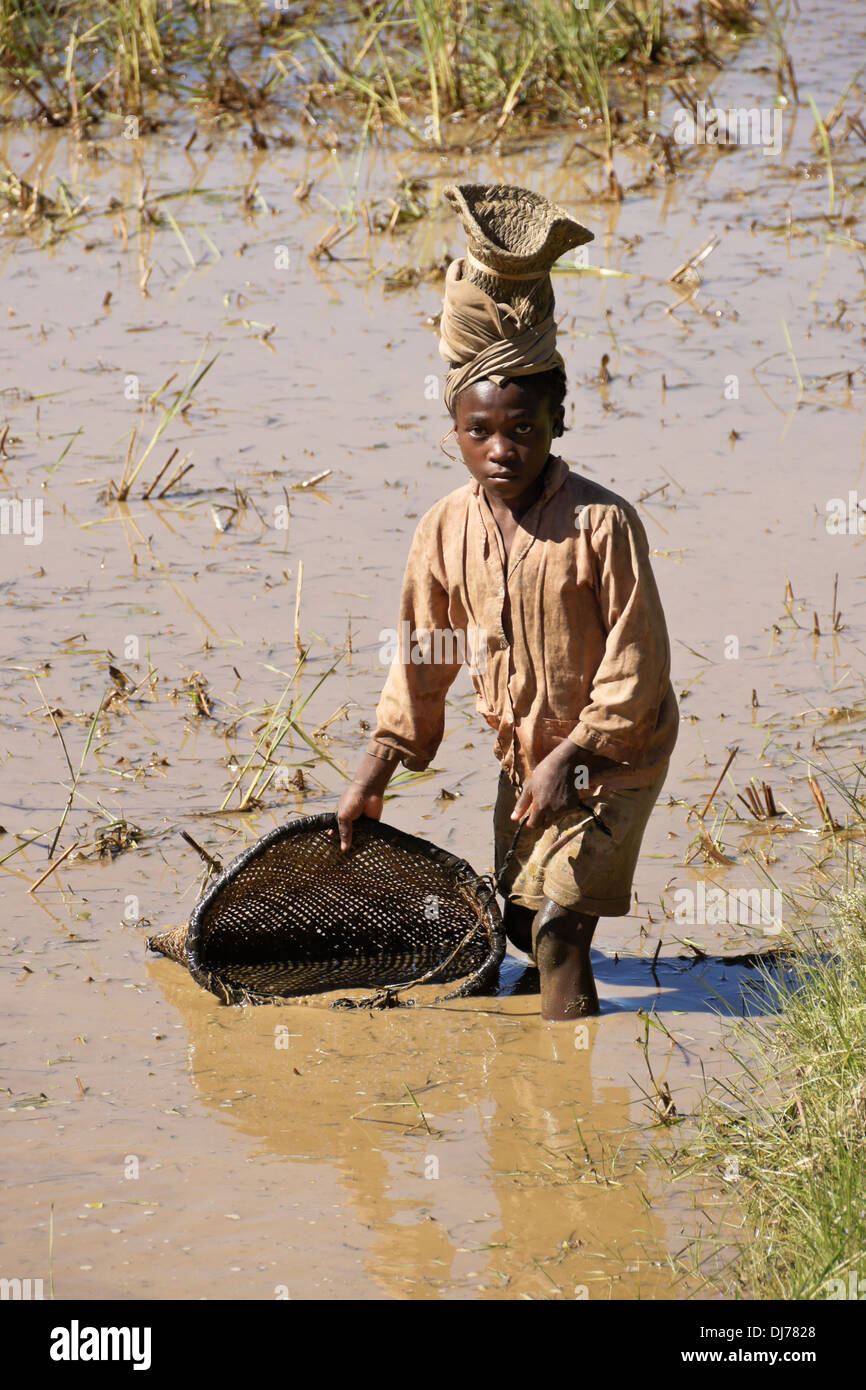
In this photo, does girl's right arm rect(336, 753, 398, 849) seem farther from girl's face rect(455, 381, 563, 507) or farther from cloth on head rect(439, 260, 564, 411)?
cloth on head rect(439, 260, 564, 411)

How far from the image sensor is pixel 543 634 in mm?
3049

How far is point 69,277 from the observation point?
751cm

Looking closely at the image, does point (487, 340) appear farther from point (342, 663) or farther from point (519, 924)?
point (342, 663)

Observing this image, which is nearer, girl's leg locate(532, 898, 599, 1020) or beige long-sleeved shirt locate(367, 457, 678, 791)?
beige long-sleeved shirt locate(367, 457, 678, 791)

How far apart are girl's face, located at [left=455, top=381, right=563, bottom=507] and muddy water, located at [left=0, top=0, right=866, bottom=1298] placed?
1.02m

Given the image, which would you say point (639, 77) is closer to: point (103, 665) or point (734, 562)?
point (734, 562)

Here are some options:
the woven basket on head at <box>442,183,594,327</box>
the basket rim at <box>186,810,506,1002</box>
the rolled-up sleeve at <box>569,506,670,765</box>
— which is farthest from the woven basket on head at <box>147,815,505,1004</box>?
the woven basket on head at <box>442,183,594,327</box>

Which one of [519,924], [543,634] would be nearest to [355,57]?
[519,924]

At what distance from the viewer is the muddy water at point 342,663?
Result: 8.82 ft

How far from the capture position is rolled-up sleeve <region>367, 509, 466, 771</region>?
10.4 feet

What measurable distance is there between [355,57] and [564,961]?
7314mm

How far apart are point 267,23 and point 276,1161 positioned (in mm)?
8302

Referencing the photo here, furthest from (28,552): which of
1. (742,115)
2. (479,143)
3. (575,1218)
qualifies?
(742,115)

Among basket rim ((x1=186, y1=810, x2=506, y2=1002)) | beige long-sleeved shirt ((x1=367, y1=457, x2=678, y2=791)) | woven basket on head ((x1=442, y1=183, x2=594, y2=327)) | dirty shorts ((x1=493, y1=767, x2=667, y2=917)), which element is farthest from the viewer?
basket rim ((x1=186, y1=810, x2=506, y2=1002))
